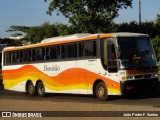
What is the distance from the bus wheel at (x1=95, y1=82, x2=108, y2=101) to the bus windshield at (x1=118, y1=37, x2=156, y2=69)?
59.2 inches

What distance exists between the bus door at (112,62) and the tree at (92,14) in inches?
1208

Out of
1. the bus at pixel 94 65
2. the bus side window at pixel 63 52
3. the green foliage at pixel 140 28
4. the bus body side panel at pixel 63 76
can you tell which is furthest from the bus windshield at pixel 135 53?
the green foliage at pixel 140 28

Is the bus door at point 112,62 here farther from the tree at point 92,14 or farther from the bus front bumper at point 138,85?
the tree at point 92,14

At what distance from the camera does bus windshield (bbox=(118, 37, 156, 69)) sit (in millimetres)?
20109

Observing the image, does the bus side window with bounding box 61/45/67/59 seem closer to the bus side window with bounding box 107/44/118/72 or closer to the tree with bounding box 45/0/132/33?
the bus side window with bounding box 107/44/118/72

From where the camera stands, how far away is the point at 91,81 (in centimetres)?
2159

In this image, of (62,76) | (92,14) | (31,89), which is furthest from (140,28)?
(62,76)

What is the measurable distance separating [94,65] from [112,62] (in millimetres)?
1253

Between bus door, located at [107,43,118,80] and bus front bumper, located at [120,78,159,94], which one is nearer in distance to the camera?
bus front bumper, located at [120,78,159,94]

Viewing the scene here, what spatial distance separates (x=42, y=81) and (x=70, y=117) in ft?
39.1

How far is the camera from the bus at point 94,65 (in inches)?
795

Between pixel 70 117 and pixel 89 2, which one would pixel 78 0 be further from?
pixel 70 117

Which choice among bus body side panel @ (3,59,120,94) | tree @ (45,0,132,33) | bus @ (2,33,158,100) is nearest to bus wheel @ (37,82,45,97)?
bus @ (2,33,158,100)

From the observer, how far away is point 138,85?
20.3 meters
